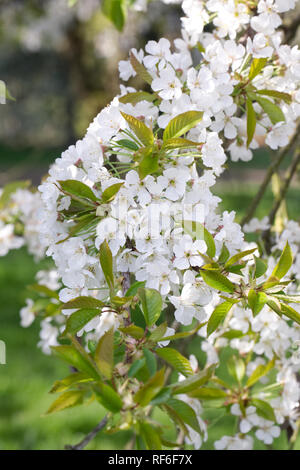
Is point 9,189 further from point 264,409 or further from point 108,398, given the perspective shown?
point 108,398

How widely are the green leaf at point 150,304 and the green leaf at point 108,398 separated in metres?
0.13

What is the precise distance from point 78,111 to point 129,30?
9.65 meters

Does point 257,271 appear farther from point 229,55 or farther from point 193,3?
point 193,3

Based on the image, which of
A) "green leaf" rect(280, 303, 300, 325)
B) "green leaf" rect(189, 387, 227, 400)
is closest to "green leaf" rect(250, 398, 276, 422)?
"green leaf" rect(189, 387, 227, 400)

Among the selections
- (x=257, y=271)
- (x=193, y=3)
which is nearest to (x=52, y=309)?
(x=257, y=271)

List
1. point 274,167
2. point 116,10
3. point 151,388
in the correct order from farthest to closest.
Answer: point 274,167, point 116,10, point 151,388

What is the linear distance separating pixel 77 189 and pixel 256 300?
29cm

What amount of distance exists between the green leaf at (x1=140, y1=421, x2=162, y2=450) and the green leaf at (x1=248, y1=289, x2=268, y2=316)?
205 mm

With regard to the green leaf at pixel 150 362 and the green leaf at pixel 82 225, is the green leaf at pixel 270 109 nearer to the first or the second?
the green leaf at pixel 82 225

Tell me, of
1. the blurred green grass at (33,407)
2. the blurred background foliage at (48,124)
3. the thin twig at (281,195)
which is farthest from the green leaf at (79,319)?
the blurred green grass at (33,407)

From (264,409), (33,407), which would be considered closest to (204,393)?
(264,409)

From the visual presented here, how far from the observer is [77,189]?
730mm

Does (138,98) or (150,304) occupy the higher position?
(138,98)

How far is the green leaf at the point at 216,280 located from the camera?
72 centimetres
